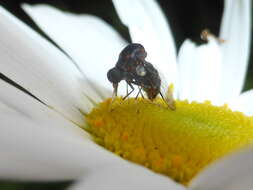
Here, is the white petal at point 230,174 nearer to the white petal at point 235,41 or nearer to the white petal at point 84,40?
the white petal at point 84,40

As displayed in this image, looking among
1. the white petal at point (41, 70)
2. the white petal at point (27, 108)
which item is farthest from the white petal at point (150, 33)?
the white petal at point (27, 108)

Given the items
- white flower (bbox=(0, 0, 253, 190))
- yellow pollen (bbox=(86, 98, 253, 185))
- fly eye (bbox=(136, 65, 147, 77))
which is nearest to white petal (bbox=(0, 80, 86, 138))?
white flower (bbox=(0, 0, 253, 190))

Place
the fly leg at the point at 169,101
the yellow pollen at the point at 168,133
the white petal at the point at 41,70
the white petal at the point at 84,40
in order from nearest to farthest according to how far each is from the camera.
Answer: the yellow pollen at the point at 168,133
the white petal at the point at 41,70
the fly leg at the point at 169,101
the white petal at the point at 84,40

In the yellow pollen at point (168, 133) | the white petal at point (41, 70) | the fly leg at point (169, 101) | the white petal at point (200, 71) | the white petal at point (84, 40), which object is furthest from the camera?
the white petal at point (200, 71)

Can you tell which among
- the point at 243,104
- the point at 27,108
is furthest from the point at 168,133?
the point at 243,104

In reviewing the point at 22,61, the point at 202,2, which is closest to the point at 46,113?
the point at 22,61

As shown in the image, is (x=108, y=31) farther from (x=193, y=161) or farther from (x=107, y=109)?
(x=193, y=161)
